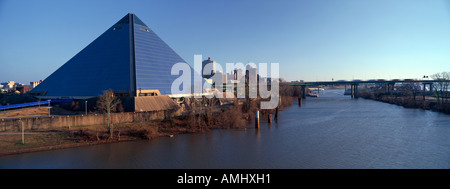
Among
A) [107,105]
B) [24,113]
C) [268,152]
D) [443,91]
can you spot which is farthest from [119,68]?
[443,91]

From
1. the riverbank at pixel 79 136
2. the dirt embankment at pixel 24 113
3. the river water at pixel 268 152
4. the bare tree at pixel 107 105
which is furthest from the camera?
the dirt embankment at pixel 24 113

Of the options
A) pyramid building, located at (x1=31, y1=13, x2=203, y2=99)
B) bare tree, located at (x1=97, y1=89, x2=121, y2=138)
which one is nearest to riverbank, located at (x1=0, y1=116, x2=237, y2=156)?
bare tree, located at (x1=97, y1=89, x2=121, y2=138)

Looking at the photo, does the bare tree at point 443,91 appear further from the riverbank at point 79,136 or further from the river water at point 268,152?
the riverbank at point 79,136

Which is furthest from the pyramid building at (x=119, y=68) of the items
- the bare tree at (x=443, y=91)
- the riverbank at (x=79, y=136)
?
the bare tree at (x=443, y=91)

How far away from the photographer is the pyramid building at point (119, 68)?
2859 cm

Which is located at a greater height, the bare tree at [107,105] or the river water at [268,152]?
the bare tree at [107,105]

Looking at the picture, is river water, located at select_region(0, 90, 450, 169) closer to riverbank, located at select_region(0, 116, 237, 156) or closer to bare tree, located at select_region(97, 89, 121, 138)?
riverbank, located at select_region(0, 116, 237, 156)

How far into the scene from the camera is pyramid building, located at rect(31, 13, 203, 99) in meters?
28.6

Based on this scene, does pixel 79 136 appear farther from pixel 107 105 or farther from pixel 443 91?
pixel 443 91

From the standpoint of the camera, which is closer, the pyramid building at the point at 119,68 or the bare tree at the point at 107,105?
the bare tree at the point at 107,105

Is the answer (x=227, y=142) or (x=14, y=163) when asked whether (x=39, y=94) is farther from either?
(x=227, y=142)
